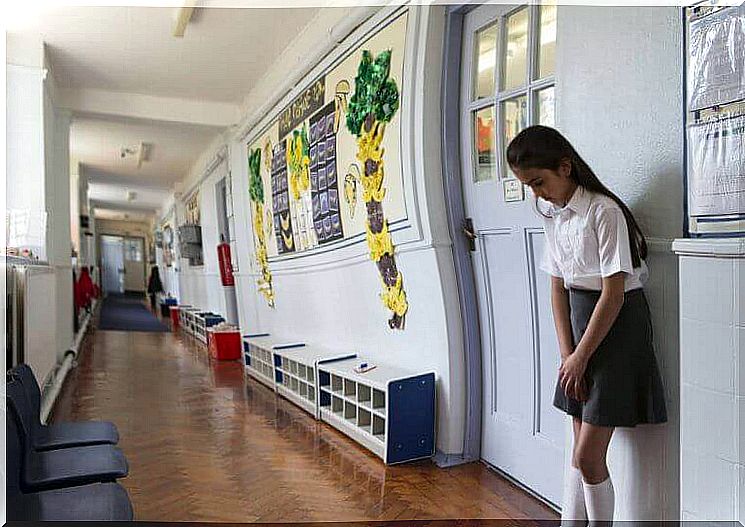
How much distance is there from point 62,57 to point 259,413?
3.18m

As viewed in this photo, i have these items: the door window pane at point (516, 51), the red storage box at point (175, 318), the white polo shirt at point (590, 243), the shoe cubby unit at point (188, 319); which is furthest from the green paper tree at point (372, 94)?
the red storage box at point (175, 318)

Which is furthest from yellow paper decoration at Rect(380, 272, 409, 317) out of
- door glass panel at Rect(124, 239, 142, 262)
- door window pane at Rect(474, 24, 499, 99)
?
door glass panel at Rect(124, 239, 142, 262)

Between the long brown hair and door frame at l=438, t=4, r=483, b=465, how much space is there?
3.22 feet

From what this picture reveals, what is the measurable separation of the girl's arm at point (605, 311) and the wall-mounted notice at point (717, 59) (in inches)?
20.6

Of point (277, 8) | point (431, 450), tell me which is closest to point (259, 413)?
point (431, 450)

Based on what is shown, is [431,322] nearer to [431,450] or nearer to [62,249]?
[431,450]

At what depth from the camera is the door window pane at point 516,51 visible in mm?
2660

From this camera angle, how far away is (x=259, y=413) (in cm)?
430

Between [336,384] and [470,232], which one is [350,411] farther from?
[470,232]

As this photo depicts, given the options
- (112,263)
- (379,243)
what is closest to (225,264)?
(379,243)

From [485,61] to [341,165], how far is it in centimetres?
129

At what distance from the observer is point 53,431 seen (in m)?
2.82

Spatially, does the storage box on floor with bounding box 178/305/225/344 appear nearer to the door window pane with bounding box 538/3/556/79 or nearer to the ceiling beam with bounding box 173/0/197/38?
the ceiling beam with bounding box 173/0/197/38

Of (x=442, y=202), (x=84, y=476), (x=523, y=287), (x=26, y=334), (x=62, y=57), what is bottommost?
(x=84, y=476)
